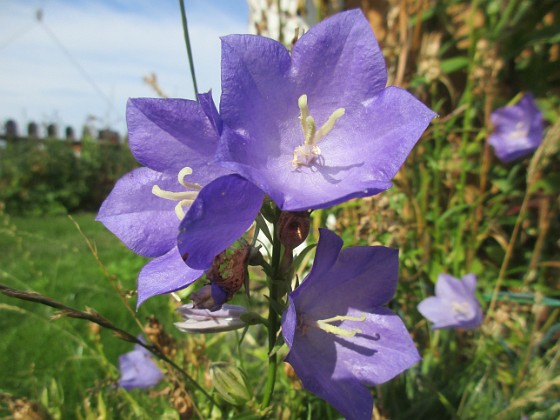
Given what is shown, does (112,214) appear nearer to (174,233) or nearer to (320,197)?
(174,233)

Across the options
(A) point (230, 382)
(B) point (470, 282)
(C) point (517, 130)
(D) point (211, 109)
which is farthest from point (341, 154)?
(C) point (517, 130)

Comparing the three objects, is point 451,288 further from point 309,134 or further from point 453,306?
point 309,134

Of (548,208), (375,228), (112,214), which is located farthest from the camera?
(548,208)

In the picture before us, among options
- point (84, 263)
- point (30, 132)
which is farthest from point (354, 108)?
point (30, 132)

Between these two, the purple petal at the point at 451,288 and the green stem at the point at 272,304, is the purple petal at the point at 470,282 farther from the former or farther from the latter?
the green stem at the point at 272,304

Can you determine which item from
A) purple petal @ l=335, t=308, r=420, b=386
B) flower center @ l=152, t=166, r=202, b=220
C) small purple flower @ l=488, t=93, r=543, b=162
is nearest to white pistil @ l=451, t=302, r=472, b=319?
small purple flower @ l=488, t=93, r=543, b=162

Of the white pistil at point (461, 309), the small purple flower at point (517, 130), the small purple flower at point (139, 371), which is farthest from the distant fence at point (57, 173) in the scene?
the white pistil at point (461, 309)
